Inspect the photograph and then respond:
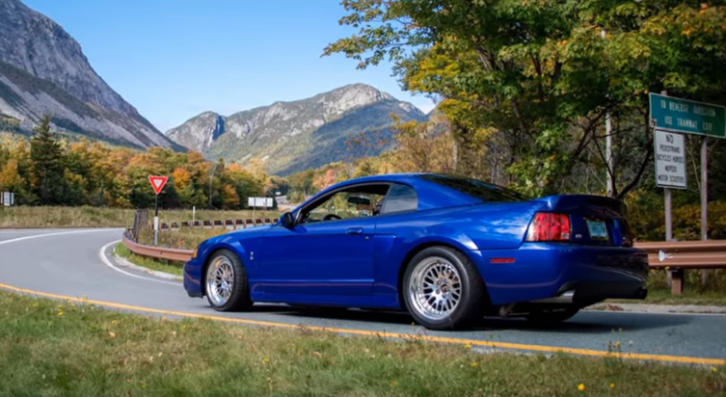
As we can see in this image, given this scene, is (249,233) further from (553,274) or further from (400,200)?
(553,274)

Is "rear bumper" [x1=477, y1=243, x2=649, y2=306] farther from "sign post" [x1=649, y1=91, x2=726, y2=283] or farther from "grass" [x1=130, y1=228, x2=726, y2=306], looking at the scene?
"sign post" [x1=649, y1=91, x2=726, y2=283]

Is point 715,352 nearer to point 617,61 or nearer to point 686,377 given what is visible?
point 686,377

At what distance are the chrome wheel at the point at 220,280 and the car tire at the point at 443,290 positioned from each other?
101 inches

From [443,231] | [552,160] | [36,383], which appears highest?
[552,160]

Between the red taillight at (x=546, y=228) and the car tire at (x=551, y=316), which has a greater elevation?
the red taillight at (x=546, y=228)

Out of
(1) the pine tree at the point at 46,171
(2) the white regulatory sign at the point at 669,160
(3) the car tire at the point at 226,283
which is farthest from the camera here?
(1) the pine tree at the point at 46,171

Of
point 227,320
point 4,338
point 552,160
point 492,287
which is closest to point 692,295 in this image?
point 552,160

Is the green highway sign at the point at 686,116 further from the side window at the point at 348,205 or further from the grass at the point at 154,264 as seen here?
the grass at the point at 154,264

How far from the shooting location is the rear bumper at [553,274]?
6.34 meters

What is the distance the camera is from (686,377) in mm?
4086

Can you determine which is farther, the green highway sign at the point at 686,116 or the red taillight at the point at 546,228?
the green highway sign at the point at 686,116

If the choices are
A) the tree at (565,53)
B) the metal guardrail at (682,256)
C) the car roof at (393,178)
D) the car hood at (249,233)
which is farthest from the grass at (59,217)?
the car roof at (393,178)

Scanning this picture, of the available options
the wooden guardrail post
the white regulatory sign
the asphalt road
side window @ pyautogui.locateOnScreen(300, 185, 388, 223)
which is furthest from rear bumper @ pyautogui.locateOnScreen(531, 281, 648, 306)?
the white regulatory sign

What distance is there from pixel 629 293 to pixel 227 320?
12.3ft
